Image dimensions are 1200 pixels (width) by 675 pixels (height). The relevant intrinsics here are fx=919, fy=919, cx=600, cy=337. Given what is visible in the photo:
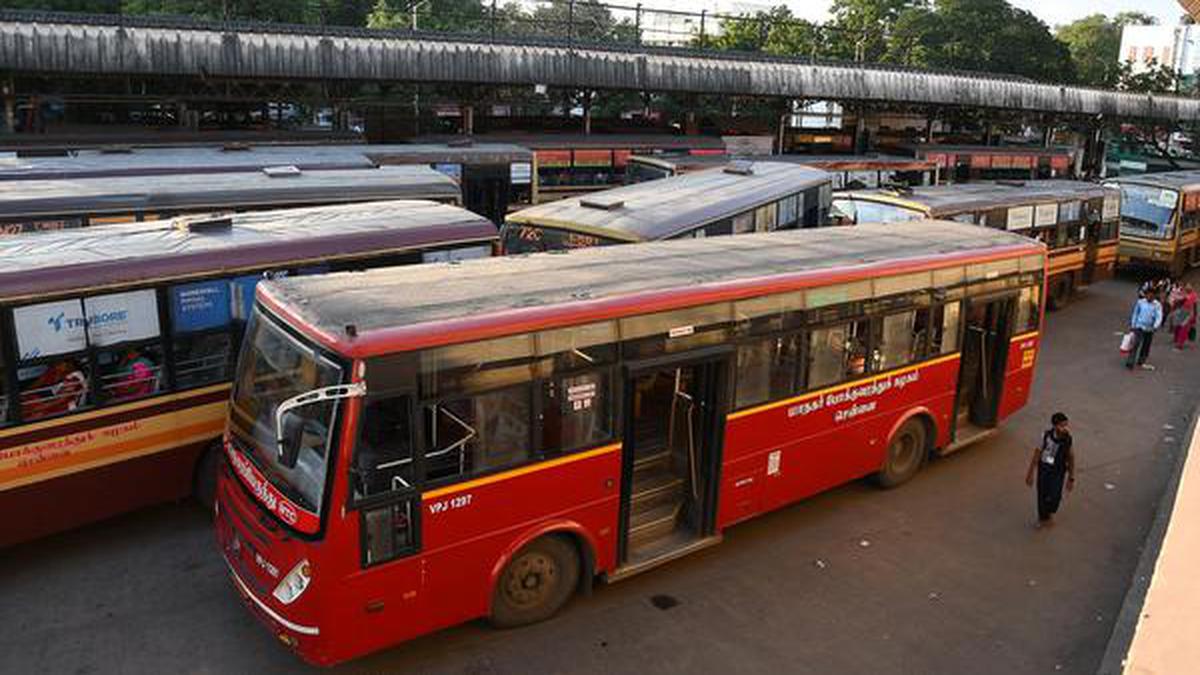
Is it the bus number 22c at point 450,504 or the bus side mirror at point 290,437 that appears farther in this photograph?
the bus number 22c at point 450,504

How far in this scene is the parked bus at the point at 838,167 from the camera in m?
23.8

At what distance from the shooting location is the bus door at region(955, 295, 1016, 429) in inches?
424

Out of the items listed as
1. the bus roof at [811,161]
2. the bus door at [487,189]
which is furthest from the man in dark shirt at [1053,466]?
the bus roof at [811,161]

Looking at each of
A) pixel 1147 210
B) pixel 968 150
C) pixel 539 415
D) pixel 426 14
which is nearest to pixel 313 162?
pixel 539 415

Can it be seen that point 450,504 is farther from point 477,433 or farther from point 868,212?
point 868,212

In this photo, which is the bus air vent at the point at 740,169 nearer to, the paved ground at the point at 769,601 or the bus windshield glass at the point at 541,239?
the bus windshield glass at the point at 541,239

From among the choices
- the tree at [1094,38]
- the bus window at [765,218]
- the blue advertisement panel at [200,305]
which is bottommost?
the blue advertisement panel at [200,305]

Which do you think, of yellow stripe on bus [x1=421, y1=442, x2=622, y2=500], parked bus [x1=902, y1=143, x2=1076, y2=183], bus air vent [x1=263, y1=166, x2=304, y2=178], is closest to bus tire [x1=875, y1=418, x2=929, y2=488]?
yellow stripe on bus [x1=421, y1=442, x2=622, y2=500]

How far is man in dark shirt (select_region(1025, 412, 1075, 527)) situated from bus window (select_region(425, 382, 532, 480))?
17.8 ft

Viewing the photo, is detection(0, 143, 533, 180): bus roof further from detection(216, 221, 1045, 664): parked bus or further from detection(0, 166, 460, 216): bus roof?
detection(216, 221, 1045, 664): parked bus

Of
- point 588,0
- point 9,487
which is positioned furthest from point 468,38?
point 9,487

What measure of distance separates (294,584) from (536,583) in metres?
1.91

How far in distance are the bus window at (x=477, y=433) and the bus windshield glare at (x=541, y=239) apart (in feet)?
19.8

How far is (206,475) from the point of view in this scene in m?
8.65
